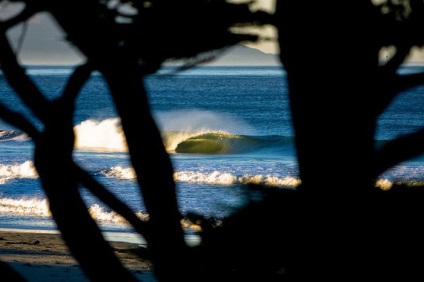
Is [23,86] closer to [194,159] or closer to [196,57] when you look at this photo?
[196,57]

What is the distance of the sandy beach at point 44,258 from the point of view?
8984 millimetres

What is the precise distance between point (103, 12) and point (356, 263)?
998mm

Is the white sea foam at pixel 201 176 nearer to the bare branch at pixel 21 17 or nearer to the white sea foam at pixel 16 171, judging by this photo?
the white sea foam at pixel 16 171

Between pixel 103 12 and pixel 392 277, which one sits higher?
pixel 103 12

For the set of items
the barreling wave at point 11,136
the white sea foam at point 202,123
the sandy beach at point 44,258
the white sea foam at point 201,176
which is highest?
the sandy beach at point 44,258

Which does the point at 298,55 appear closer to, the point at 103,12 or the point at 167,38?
the point at 167,38

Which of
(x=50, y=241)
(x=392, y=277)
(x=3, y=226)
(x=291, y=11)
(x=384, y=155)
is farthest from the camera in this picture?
(x=3, y=226)

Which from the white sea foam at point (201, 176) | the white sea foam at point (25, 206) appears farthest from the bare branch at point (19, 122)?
the white sea foam at point (201, 176)

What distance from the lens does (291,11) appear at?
222cm

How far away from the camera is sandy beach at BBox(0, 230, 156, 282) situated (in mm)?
8984

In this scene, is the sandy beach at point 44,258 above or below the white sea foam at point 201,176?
above

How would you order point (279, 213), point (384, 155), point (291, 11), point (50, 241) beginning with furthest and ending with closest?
point (50, 241)
point (291, 11)
point (384, 155)
point (279, 213)

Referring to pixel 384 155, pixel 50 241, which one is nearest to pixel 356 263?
pixel 384 155

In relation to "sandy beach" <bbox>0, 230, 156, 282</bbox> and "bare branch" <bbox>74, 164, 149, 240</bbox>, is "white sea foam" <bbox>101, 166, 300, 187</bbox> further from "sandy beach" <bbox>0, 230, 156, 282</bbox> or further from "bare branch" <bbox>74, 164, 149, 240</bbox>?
"bare branch" <bbox>74, 164, 149, 240</bbox>
